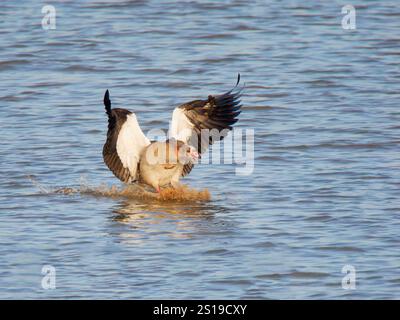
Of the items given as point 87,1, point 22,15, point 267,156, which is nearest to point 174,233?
point 267,156

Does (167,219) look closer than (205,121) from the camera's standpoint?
Yes

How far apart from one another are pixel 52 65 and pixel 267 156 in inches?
229

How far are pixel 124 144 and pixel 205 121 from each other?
0.88 metres

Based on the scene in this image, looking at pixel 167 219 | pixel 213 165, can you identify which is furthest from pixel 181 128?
pixel 213 165

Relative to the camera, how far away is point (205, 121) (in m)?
10.5

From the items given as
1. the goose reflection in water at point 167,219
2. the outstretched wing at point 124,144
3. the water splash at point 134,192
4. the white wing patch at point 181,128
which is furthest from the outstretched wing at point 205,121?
the goose reflection in water at point 167,219

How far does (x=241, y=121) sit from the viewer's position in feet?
44.3

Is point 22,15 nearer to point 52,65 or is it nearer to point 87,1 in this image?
point 87,1

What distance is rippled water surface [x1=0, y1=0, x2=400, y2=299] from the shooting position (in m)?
8.19

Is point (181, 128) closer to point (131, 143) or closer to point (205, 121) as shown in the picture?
point (205, 121)

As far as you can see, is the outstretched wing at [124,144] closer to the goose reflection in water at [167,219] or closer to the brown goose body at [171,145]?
the brown goose body at [171,145]

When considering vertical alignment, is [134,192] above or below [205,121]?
below

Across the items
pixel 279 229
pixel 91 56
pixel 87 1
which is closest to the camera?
pixel 279 229

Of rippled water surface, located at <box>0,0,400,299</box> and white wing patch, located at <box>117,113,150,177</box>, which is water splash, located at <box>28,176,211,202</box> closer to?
rippled water surface, located at <box>0,0,400,299</box>
